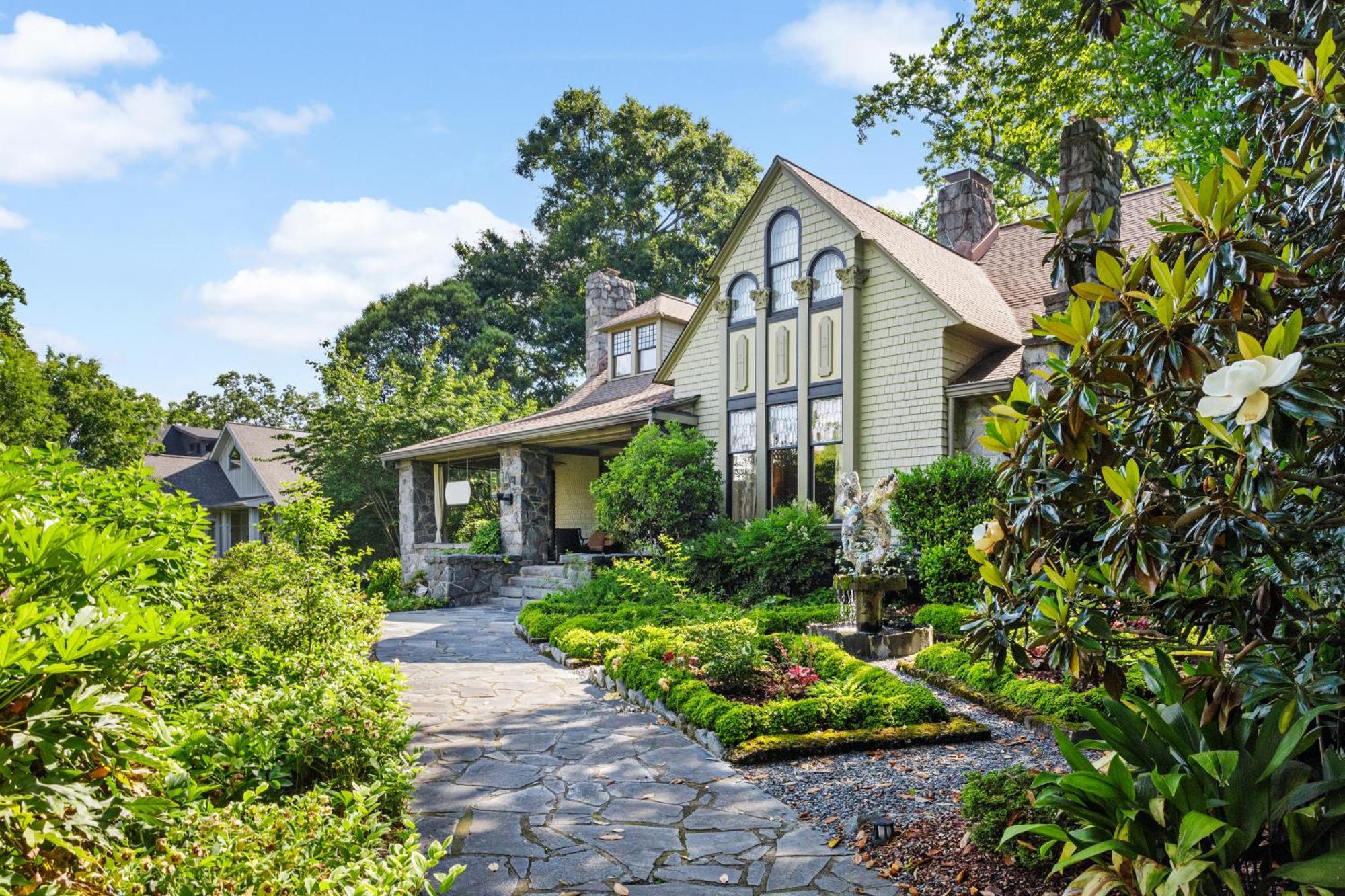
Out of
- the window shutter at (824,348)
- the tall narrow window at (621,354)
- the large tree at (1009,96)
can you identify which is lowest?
the window shutter at (824,348)

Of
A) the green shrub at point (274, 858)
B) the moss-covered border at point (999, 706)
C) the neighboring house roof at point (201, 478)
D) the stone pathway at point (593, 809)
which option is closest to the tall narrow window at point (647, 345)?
the moss-covered border at point (999, 706)

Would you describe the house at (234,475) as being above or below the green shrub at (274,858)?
above

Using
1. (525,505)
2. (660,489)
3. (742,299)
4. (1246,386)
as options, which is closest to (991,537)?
(1246,386)

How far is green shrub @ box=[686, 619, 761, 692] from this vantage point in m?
6.00

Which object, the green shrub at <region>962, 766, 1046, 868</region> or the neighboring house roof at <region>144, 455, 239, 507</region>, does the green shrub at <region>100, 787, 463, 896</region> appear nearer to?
the green shrub at <region>962, 766, 1046, 868</region>

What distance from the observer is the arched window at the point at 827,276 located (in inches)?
505

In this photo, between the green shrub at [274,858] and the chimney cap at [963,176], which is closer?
the green shrub at [274,858]

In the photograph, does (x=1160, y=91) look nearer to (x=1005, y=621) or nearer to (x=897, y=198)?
(x=1005, y=621)

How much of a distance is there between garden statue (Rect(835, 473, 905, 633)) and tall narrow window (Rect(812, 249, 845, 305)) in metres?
4.39

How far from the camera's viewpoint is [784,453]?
43.5ft

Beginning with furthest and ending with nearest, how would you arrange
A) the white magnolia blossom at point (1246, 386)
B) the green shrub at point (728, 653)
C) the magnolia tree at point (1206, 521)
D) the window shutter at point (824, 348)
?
the window shutter at point (824, 348)
the green shrub at point (728, 653)
the magnolia tree at point (1206, 521)
the white magnolia blossom at point (1246, 386)

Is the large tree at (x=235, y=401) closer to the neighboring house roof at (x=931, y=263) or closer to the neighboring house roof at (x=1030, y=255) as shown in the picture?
the neighboring house roof at (x=931, y=263)

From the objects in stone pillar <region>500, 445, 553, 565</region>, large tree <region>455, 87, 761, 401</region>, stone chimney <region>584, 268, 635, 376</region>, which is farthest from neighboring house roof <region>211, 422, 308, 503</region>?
stone pillar <region>500, 445, 553, 565</region>

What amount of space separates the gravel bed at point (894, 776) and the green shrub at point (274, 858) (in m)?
2.17
